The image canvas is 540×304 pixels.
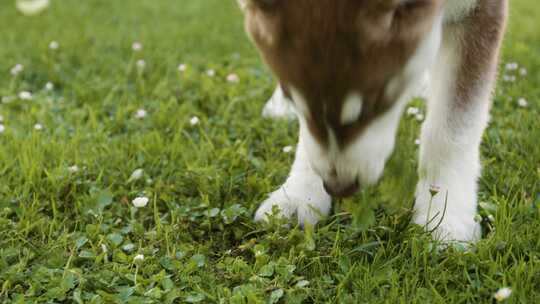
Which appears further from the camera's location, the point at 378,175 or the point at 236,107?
the point at 236,107

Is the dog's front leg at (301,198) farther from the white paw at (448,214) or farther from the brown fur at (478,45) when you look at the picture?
the brown fur at (478,45)

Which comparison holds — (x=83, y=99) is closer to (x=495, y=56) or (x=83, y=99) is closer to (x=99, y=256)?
(x=99, y=256)

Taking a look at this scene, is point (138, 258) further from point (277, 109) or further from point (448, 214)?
point (277, 109)

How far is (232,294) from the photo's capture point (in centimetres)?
250

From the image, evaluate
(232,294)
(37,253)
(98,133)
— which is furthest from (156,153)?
(232,294)

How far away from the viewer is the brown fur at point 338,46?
6.63ft

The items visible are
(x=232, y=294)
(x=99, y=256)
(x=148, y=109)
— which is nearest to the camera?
(x=232, y=294)

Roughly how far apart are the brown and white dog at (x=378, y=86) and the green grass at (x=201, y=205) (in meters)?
0.14

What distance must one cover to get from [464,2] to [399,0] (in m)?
0.67

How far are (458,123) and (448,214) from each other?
1.24 feet

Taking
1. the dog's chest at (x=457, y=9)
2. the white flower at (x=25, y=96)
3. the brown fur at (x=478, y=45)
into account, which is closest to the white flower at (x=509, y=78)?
the brown fur at (x=478, y=45)

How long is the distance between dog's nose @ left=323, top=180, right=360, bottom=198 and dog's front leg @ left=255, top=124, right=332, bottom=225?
34 centimetres

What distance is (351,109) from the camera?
7.16ft

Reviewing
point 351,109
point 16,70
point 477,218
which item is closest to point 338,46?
point 351,109
